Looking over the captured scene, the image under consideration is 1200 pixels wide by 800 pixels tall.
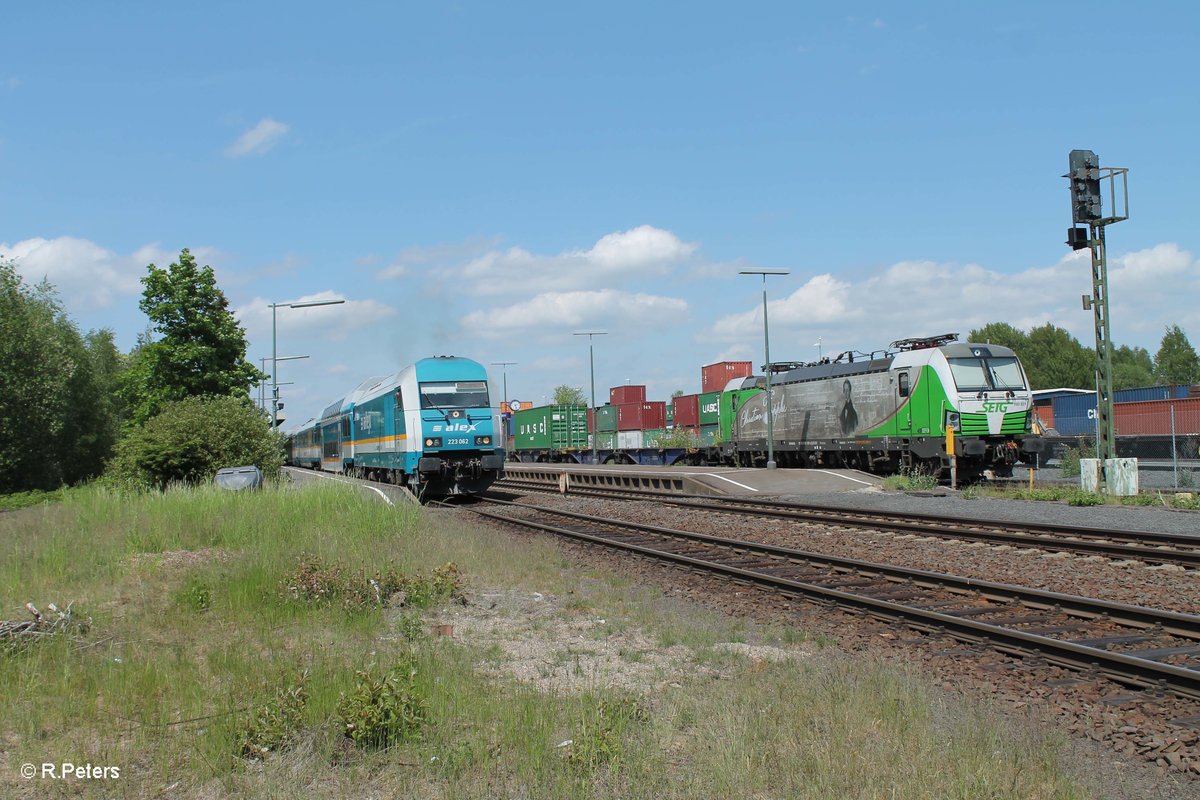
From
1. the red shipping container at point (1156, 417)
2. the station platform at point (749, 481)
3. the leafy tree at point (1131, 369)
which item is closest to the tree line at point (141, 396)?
the station platform at point (749, 481)

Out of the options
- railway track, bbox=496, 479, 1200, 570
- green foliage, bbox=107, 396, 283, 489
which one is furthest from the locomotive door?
green foliage, bbox=107, 396, 283, 489

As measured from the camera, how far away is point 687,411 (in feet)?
153

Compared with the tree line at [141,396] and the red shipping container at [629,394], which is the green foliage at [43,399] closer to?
the tree line at [141,396]

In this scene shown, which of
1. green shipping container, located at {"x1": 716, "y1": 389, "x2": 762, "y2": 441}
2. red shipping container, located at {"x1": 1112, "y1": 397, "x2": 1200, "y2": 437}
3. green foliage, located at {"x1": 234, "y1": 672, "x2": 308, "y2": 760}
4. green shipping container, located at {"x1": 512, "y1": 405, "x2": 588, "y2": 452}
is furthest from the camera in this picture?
green shipping container, located at {"x1": 512, "y1": 405, "x2": 588, "y2": 452}

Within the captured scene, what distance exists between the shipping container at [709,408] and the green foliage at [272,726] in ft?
122

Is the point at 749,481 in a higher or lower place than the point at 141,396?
lower

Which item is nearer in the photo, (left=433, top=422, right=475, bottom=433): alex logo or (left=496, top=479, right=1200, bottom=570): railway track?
(left=496, top=479, right=1200, bottom=570): railway track

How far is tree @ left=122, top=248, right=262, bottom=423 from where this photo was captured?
37.0 m

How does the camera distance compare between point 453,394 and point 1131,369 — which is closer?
point 453,394

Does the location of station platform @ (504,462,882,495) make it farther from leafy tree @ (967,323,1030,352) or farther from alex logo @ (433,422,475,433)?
leafy tree @ (967,323,1030,352)

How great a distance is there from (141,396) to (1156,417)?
41687 mm

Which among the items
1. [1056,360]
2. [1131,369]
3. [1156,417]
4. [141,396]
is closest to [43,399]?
[141,396]

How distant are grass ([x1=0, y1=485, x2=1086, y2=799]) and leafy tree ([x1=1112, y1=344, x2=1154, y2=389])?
86965 mm

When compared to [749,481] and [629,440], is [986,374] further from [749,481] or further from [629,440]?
[629,440]
